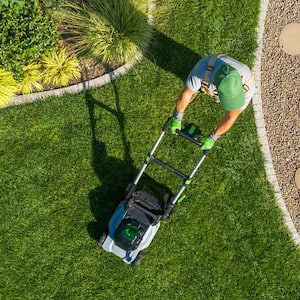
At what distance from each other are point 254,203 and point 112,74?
2.83m

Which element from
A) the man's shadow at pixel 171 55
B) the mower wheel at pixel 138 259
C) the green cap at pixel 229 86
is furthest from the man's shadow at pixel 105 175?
the green cap at pixel 229 86

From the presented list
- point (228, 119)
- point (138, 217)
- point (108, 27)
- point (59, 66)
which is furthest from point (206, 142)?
point (59, 66)

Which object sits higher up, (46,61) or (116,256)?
(46,61)

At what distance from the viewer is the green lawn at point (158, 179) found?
24.0ft

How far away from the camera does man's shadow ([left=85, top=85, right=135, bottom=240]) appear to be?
24.2 feet

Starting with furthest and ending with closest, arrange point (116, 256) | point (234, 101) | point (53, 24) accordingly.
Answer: point (116, 256) < point (53, 24) < point (234, 101)

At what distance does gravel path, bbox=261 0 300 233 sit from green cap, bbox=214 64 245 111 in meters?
2.46

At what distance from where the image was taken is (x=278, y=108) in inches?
302

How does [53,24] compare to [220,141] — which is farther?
[220,141]

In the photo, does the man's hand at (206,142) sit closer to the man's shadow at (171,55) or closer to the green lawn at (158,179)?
the green lawn at (158,179)

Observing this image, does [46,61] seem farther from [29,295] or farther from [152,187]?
[29,295]

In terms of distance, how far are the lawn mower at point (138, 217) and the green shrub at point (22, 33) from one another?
2079 mm

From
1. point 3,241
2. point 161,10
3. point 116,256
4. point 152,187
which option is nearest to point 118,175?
point 152,187

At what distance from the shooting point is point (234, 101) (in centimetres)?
531
